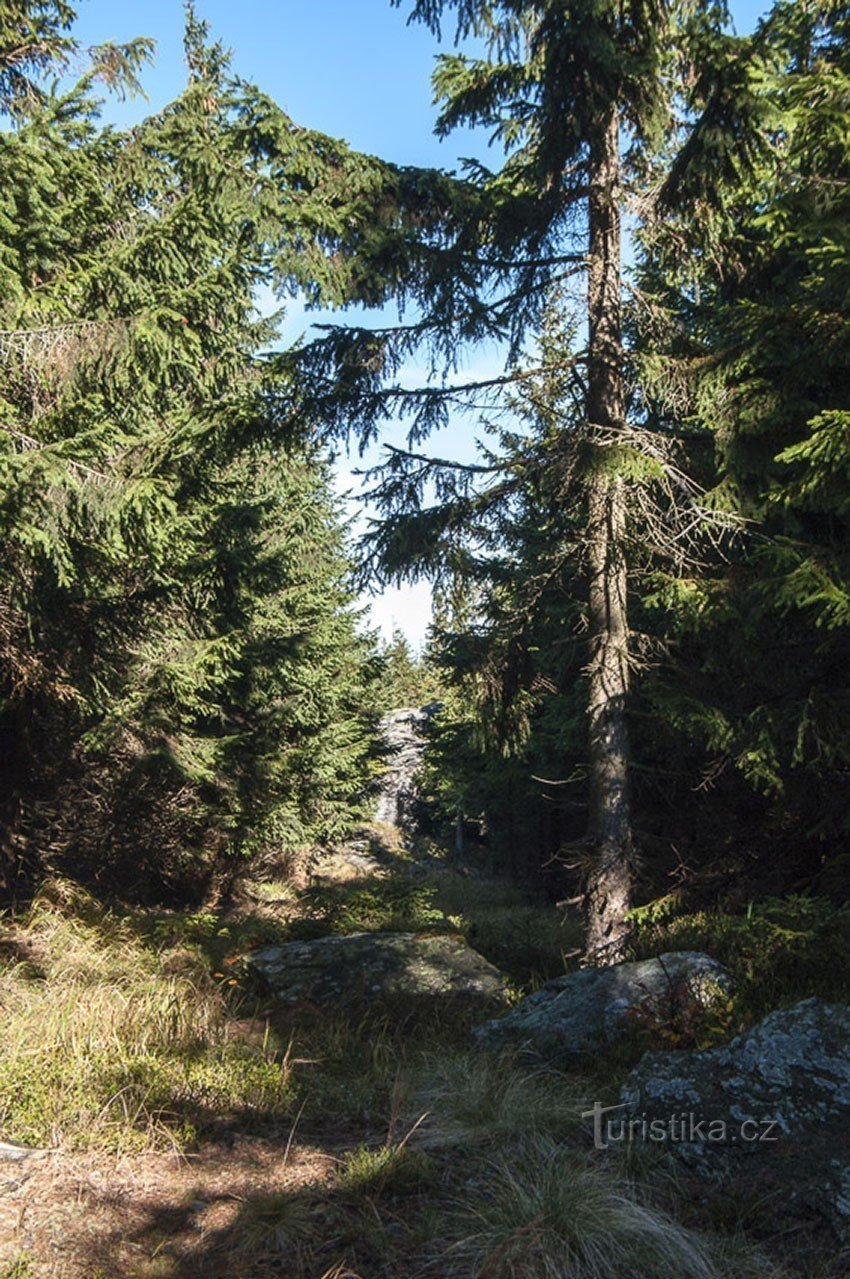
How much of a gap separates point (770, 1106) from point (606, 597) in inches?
217

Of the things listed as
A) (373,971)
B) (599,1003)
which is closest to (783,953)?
(599,1003)

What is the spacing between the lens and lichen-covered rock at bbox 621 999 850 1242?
362cm

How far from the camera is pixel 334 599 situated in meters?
19.1

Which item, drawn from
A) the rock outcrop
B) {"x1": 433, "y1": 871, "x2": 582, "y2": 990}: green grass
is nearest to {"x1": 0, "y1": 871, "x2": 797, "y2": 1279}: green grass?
{"x1": 433, "y1": 871, "x2": 582, "y2": 990}: green grass

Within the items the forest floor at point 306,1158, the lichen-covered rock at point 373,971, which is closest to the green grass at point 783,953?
the forest floor at point 306,1158

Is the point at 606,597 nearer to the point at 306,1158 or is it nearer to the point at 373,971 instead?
the point at 373,971

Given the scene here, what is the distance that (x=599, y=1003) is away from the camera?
19.3ft

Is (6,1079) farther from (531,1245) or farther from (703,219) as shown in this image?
(703,219)

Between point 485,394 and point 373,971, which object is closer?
point 373,971

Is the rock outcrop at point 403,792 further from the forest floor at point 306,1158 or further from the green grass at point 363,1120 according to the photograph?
the forest floor at point 306,1158

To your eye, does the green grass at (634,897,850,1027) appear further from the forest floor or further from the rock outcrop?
the rock outcrop

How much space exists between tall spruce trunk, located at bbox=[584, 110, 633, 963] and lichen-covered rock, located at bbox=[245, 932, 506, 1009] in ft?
4.55

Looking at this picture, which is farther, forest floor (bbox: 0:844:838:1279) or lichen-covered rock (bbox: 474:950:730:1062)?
lichen-covered rock (bbox: 474:950:730:1062)

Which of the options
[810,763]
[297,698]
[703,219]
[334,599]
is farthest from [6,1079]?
[334,599]
